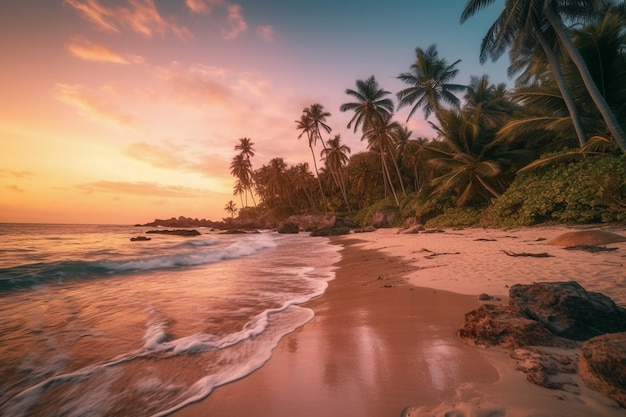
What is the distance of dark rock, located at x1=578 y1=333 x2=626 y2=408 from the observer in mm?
1604

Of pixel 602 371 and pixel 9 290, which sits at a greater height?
pixel 602 371

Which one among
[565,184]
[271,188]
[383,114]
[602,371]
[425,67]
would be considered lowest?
[602,371]

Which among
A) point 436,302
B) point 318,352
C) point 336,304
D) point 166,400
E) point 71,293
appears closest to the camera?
point 166,400

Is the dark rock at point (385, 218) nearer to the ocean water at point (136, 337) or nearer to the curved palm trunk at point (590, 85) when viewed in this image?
the curved palm trunk at point (590, 85)

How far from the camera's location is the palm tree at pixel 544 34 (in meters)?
9.99

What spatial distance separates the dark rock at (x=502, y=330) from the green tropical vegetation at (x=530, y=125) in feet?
25.8

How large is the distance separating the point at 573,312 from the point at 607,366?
3.72 ft

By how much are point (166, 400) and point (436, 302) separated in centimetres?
376

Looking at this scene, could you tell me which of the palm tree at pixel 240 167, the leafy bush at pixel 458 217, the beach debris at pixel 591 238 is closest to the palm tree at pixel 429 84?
the leafy bush at pixel 458 217

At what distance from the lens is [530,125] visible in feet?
41.1

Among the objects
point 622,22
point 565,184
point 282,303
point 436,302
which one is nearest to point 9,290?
point 282,303

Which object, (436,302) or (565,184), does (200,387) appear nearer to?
(436,302)

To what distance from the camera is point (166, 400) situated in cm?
219

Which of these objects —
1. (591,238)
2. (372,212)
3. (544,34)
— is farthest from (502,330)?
(372,212)
